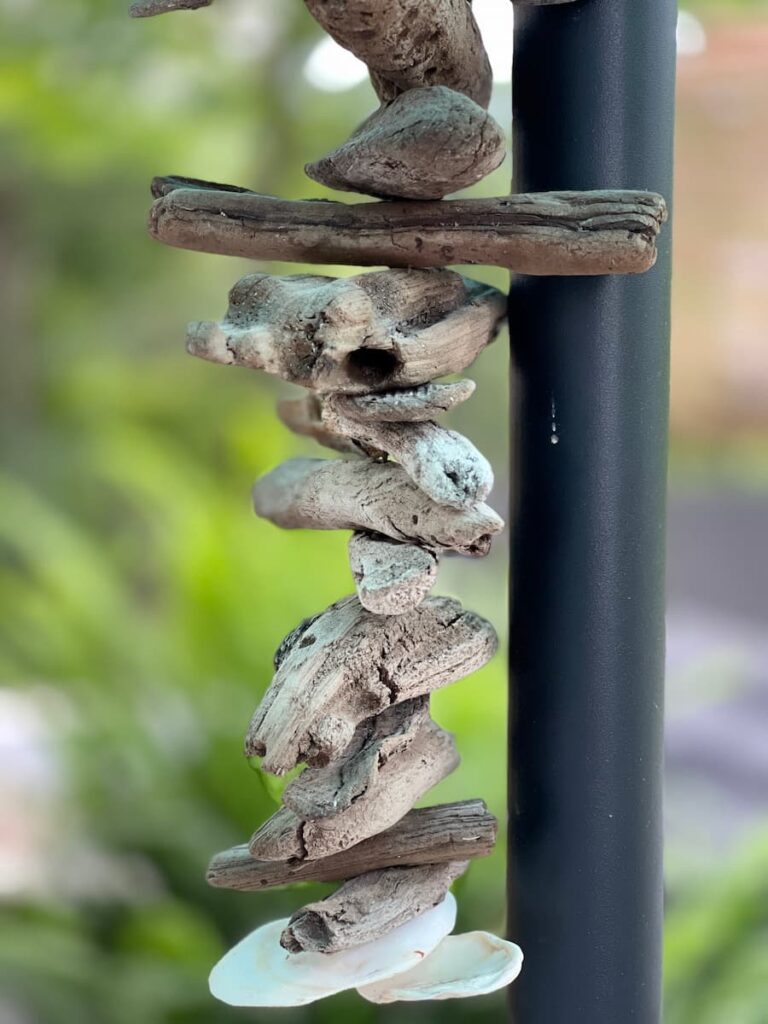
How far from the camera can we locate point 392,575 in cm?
41

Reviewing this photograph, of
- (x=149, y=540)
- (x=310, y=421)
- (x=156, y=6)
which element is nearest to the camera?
(x=156, y=6)

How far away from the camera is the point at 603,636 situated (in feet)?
1.50

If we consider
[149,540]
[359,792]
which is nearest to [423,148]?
[359,792]

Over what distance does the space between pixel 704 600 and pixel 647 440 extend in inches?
77.4

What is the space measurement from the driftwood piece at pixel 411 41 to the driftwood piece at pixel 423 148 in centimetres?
1

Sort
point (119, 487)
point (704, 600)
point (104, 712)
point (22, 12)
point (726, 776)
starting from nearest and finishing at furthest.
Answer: point (104, 712), point (22, 12), point (726, 776), point (119, 487), point (704, 600)

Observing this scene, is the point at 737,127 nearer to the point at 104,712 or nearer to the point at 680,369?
the point at 680,369

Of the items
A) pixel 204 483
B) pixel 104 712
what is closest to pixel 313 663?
pixel 104 712

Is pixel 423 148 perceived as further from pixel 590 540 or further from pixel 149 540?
pixel 149 540

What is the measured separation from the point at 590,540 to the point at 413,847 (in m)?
0.14

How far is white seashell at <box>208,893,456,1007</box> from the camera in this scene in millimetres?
426

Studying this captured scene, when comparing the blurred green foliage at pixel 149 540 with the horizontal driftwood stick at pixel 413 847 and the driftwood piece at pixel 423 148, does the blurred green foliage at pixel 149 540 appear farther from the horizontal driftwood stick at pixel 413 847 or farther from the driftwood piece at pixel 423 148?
the driftwood piece at pixel 423 148

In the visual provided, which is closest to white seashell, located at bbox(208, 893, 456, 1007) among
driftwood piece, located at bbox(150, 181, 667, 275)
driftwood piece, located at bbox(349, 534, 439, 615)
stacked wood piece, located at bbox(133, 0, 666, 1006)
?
stacked wood piece, located at bbox(133, 0, 666, 1006)

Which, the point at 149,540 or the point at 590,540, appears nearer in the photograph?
the point at 590,540
